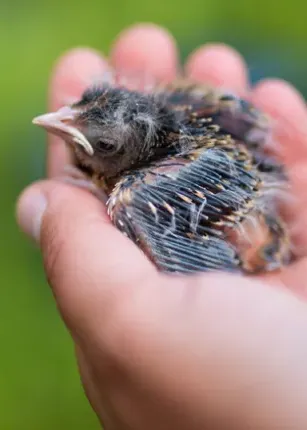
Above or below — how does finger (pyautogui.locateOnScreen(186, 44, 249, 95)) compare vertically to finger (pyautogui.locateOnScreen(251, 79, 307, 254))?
above

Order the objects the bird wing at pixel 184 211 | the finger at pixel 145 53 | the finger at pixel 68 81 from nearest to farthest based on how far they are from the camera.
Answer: the bird wing at pixel 184 211, the finger at pixel 68 81, the finger at pixel 145 53

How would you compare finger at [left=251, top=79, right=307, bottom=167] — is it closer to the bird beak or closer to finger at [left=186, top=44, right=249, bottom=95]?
finger at [left=186, top=44, right=249, bottom=95]

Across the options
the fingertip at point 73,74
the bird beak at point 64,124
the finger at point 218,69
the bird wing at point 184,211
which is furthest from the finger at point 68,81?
the bird wing at point 184,211

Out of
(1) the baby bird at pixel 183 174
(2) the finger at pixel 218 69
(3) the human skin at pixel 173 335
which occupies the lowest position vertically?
(3) the human skin at pixel 173 335

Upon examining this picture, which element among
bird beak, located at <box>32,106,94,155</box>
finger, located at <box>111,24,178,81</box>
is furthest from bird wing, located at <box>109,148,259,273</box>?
finger, located at <box>111,24,178,81</box>

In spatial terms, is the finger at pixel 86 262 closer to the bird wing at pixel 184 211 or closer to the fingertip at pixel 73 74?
the bird wing at pixel 184 211

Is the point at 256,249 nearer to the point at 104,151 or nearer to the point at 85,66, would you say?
the point at 104,151

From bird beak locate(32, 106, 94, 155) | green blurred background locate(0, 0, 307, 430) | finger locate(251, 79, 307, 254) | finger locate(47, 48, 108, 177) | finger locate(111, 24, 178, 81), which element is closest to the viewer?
bird beak locate(32, 106, 94, 155)
